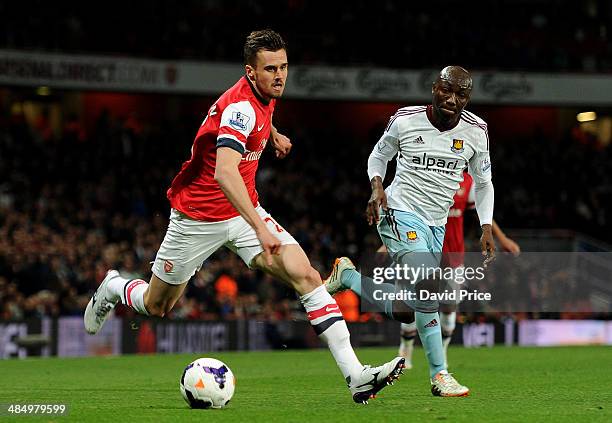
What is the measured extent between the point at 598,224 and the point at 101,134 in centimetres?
1203

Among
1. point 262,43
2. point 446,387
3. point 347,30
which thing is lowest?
point 446,387

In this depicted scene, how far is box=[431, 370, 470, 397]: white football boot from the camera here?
304 inches

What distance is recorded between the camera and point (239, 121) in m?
6.76

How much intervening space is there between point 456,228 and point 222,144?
16.9ft

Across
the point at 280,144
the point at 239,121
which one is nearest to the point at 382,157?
the point at 280,144

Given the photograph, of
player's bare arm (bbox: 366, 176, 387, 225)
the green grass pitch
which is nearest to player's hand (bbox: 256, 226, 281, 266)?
the green grass pitch

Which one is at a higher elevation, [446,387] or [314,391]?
[446,387]

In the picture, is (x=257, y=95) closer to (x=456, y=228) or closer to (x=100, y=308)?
(x=100, y=308)

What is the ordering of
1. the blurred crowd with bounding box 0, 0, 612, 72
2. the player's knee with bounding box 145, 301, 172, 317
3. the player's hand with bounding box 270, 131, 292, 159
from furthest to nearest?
the blurred crowd with bounding box 0, 0, 612, 72, the player's knee with bounding box 145, 301, 172, 317, the player's hand with bounding box 270, 131, 292, 159

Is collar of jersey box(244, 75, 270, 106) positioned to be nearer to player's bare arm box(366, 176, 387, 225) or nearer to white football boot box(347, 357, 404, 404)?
player's bare arm box(366, 176, 387, 225)

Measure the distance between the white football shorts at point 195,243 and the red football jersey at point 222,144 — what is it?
7 centimetres

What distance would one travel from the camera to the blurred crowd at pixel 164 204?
17.8 m

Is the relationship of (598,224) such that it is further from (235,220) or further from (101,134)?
(235,220)

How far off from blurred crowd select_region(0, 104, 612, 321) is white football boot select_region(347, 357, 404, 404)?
11.0 meters
